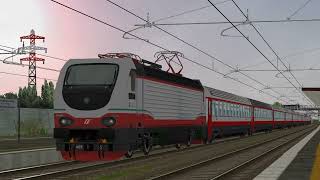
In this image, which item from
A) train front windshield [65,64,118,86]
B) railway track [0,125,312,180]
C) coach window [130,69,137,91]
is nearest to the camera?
railway track [0,125,312,180]

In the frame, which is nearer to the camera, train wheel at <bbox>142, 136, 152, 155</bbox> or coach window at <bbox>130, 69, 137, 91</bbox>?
coach window at <bbox>130, 69, 137, 91</bbox>

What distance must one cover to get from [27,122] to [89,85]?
104ft

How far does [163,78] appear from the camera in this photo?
22.1 m

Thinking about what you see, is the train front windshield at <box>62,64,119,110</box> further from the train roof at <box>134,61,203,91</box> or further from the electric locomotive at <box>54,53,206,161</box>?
the train roof at <box>134,61,203,91</box>

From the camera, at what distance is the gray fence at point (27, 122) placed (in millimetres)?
45219

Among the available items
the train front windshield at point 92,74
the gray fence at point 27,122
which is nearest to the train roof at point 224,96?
the train front windshield at point 92,74

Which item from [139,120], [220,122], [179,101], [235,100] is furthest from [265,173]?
[235,100]

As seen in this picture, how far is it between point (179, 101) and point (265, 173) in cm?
890

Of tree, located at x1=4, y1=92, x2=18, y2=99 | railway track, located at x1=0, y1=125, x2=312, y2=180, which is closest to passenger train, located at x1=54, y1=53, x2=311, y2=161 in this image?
railway track, located at x1=0, y1=125, x2=312, y2=180

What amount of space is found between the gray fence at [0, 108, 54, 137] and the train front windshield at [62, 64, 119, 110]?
2769 centimetres

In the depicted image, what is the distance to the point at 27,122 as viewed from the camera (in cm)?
4853

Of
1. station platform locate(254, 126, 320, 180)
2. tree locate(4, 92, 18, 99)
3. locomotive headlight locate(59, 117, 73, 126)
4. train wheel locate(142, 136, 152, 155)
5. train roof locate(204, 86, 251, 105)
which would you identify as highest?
tree locate(4, 92, 18, 99)

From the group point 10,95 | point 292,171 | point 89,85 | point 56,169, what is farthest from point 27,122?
point 10,95

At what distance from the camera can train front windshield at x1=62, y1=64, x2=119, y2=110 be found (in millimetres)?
18156
